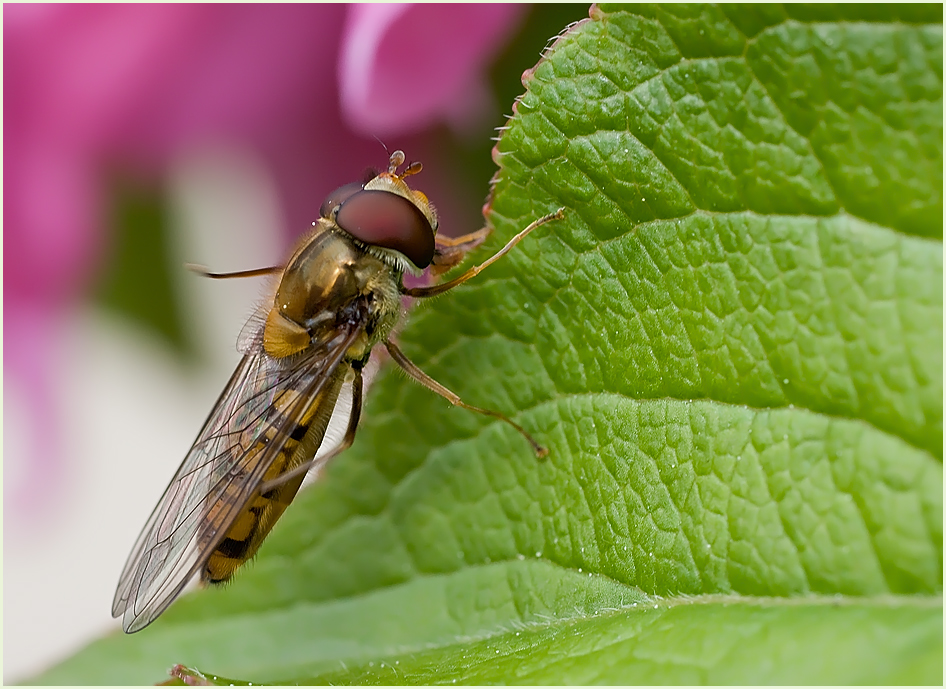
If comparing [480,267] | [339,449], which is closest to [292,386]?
[339,449]

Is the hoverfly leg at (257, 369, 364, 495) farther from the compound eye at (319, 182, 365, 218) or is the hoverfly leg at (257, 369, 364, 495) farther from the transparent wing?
the compound eye at (319, 182, 365, 218)

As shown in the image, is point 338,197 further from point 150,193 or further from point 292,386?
point 150,193

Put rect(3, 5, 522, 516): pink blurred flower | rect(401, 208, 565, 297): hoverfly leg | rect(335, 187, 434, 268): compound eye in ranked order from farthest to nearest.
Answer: rect(3, 5, 522, 516): pink blurred flower → rect(335, 187, 434, 268): compound eye → rect(401, 208, 565, 297): hoverfly leg

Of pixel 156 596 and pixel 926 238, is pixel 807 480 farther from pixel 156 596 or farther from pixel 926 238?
pixel 156 596

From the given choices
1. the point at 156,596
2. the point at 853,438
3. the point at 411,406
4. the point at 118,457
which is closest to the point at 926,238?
the point at 853,438

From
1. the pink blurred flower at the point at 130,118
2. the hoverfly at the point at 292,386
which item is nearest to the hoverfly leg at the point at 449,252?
the hoverfly at the point at 292,386

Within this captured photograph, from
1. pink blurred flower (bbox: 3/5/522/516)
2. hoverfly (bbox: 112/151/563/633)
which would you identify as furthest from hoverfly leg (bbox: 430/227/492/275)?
pink blurred flower (bbox: 3/5/522/516)
